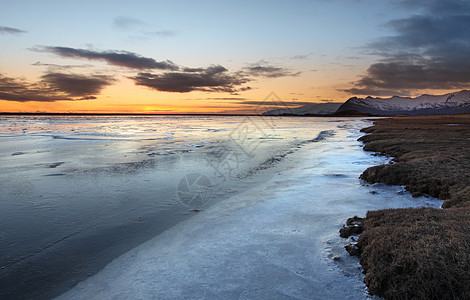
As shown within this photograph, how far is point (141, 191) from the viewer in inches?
362

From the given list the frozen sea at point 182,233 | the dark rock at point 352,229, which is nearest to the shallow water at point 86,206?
the frozen sea at point 182,233

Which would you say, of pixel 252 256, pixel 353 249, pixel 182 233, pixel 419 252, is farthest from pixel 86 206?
pixel 419 252

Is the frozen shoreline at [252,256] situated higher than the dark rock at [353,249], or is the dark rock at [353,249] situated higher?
the dark rock at [353,249]

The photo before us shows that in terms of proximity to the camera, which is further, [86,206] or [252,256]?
[86,206]

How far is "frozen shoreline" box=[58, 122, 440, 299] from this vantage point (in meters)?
3.82

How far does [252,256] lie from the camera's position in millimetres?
4719

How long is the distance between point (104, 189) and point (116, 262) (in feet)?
17.5

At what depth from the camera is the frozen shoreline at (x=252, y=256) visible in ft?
12.5

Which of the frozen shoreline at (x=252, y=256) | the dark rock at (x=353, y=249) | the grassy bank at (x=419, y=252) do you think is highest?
the grassy bank at (x=419, y=252)

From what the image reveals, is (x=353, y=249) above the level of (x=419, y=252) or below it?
below

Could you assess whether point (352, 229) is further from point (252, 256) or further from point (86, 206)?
point (86, 206)

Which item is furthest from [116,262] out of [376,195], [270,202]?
[376,195]

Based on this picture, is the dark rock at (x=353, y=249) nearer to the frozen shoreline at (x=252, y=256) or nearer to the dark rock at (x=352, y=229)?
the frozen shoreline at (x=252, y=256)

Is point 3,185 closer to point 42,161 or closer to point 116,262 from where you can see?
point 42,161
